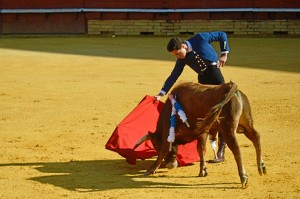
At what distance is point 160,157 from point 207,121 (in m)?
0.67

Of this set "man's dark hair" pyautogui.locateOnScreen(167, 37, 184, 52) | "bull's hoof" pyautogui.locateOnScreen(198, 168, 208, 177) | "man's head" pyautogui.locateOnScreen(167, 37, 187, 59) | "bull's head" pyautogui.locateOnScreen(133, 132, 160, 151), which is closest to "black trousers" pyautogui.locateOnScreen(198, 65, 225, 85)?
"man's head" pyautogui.locateOnScreen(167, 37, 187, 59)

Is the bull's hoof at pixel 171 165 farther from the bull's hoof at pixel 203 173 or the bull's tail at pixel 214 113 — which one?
the bull's tail at pixel 214 113

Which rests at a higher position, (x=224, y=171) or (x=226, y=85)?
(x=226, y=85)

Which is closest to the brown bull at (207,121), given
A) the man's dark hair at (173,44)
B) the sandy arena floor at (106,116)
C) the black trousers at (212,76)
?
the sandy arena floor at (106,116)

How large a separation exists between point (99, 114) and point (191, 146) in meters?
2.46

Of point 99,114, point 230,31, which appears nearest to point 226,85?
point 99,114

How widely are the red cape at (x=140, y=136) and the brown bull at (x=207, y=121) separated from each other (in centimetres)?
25

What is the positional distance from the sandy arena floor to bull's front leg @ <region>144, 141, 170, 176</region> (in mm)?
71

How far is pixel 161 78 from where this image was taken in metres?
11.7

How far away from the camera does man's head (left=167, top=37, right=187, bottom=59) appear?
20.1ft

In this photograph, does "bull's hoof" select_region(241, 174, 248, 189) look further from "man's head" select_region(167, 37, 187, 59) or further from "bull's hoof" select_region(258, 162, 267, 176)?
"man's head" select_region(167, 37, 187, 59)

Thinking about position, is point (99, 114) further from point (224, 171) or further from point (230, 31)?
point (230, 31)

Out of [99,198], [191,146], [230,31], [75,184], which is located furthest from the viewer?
[230,31]

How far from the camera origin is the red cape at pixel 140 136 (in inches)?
253
